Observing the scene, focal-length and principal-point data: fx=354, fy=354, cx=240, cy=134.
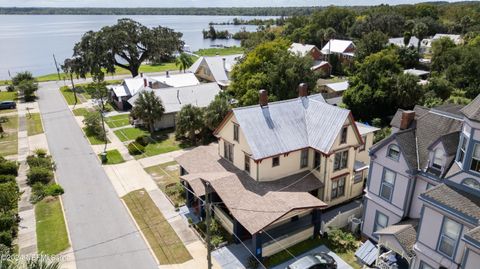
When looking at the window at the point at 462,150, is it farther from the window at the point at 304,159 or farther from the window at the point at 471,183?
the window at the point at 304,159

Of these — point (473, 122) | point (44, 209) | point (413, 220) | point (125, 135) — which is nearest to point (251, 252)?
point (413, 220)

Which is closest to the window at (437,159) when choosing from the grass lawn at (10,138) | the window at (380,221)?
the window at (380,221)

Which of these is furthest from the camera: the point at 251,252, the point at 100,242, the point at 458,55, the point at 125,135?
the point at 458,55

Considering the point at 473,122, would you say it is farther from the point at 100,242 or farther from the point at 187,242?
the point at 100,242

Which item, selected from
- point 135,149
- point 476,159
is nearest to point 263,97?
point 476,159

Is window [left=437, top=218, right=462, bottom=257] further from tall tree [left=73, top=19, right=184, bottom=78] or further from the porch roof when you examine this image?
tall tree [left=73, top=19, right=184, bottom=78]

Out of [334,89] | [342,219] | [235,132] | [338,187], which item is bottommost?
[342,219]

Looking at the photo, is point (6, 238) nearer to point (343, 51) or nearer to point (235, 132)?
point (235, 132)
